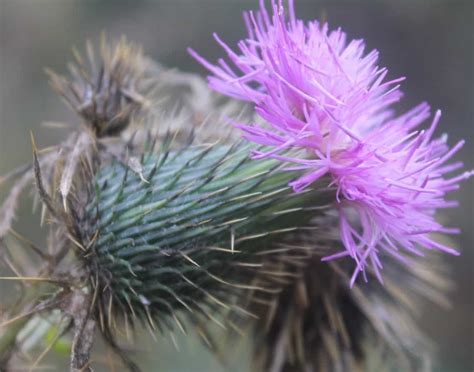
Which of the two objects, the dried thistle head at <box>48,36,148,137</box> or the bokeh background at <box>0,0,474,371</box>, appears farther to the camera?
the bokeh background at <box>0,0,474,371</box>

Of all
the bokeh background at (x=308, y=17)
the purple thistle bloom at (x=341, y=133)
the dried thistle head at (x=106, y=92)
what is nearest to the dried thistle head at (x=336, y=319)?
the purple thistle bloom at (x=341, y=133)

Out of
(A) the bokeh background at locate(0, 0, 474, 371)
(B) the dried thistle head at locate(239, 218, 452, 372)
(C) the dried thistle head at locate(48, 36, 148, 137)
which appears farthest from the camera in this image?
(A) the bokeh background at locate(0, 0, 474, 371)

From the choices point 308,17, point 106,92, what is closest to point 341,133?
point 106,92

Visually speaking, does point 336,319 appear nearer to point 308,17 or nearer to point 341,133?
point 341,133

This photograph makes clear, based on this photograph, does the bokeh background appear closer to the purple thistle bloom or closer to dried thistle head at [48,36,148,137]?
dried thistle head at [48,36,148,137]

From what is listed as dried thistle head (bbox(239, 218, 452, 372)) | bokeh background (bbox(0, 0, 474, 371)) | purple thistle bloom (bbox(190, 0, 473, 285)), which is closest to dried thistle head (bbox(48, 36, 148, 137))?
purple thistle bloom (bbox(190, 0, 473, 285))

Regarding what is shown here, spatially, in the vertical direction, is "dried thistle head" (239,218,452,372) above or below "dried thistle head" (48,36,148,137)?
below
